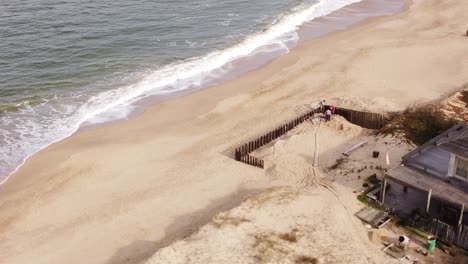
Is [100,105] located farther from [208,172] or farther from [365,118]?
[365,118]

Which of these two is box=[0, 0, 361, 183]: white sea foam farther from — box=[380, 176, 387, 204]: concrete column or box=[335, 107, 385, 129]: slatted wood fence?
box=[380, 176, 387, 204]: concrete column

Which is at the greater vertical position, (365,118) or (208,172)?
(365,118)

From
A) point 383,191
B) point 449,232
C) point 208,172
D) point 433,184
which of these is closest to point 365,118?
point 383,191

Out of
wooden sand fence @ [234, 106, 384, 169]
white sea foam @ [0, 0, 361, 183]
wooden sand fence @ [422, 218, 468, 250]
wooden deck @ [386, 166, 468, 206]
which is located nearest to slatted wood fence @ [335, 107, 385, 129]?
wooden sand fence @ [234, 106, 384, 169]

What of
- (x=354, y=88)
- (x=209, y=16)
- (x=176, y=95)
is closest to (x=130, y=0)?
(x=209, y=16)

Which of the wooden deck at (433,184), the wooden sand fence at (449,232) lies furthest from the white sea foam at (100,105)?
the wooden sand fence at (449,232)

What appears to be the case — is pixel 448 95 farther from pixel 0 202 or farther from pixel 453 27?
pixel 0 202

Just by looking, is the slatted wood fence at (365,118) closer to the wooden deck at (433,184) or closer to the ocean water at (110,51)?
the wooden deck at (433,184)
